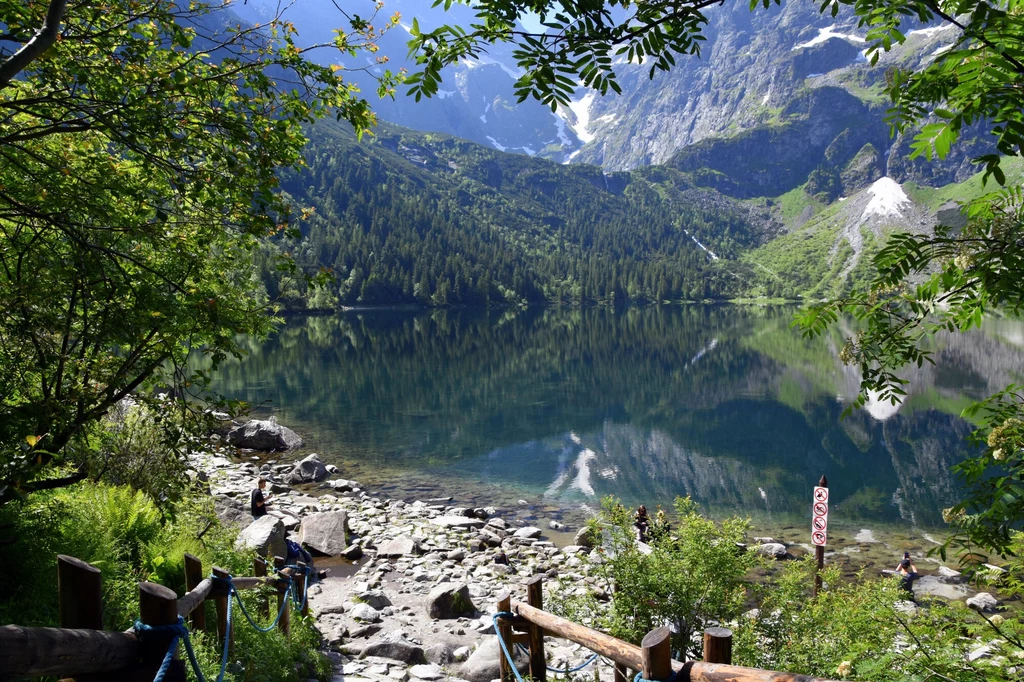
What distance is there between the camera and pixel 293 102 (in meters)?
6.13

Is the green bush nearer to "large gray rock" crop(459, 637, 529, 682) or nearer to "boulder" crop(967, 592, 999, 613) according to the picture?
"large gray rock" crop(459, 637, 529, 682)

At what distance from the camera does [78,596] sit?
11.2 feet

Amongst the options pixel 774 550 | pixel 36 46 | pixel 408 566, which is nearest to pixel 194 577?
pixel 36 46

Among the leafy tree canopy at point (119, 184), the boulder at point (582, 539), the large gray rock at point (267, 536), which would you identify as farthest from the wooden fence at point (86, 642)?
the boulder at point (582, 539)

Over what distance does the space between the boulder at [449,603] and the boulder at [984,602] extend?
1217 centimetres


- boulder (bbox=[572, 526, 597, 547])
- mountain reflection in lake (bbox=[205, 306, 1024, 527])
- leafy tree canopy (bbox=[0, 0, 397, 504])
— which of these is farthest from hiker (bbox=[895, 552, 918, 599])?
leafy tree canopy (bbox=[0, 0, 397, 504])

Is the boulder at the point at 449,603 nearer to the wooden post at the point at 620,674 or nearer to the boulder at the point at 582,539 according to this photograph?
the boulder at the point at 582,539

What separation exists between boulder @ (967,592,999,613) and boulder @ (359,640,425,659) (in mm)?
13421

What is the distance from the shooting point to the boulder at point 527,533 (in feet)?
64.2

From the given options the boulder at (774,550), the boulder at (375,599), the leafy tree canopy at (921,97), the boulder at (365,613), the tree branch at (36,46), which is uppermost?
the tree branch at (36,46)

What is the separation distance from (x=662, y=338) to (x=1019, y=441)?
86.1 m

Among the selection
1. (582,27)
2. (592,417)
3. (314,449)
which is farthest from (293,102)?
(592,417)

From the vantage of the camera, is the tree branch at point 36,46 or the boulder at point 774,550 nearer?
the tree branch at point 36,46

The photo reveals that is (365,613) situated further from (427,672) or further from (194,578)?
(194,578)
